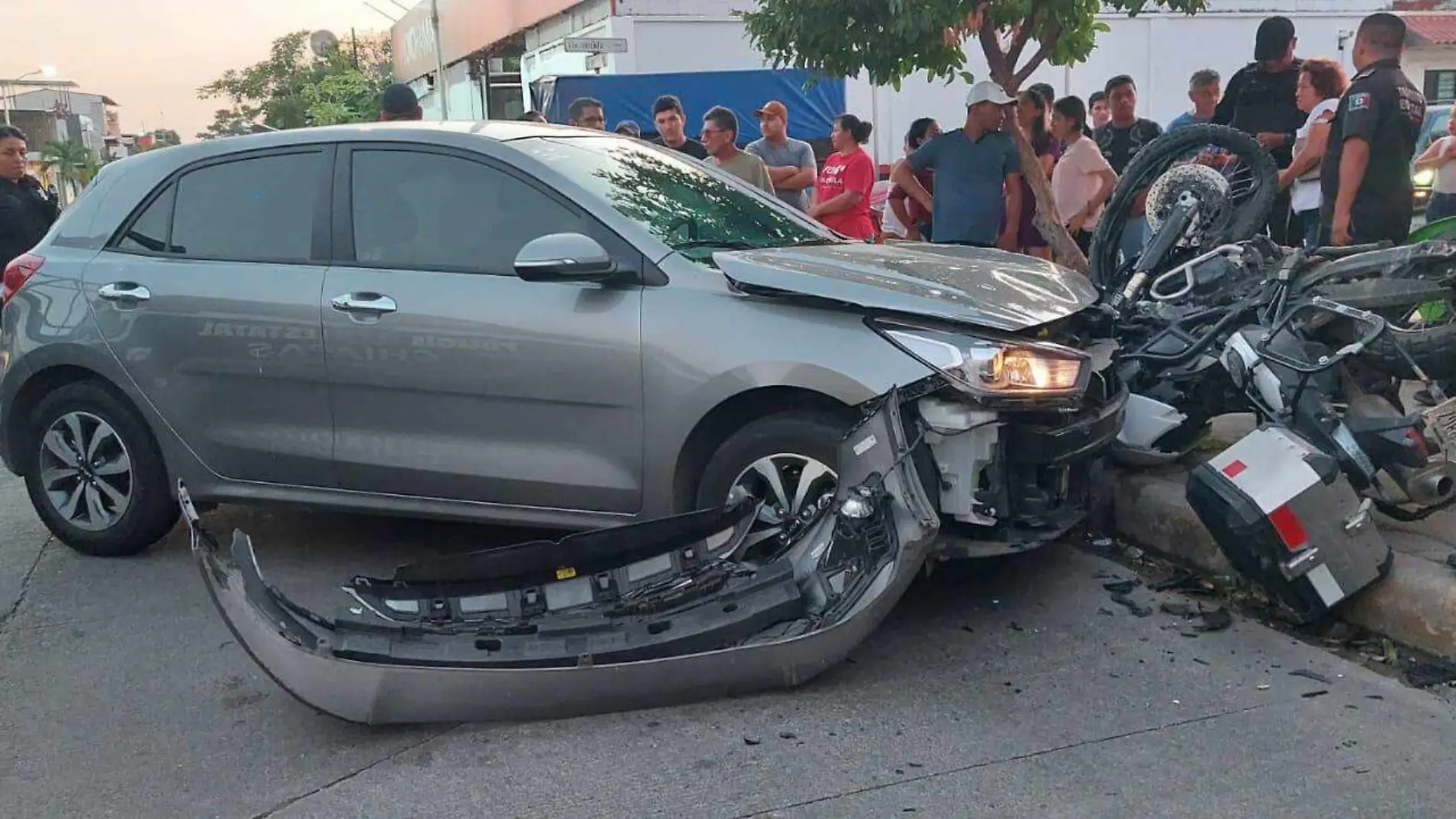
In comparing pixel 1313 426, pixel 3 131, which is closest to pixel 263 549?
pixel 1313 426

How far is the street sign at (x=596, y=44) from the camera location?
717 inches

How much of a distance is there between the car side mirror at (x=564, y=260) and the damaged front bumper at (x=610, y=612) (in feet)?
2.83

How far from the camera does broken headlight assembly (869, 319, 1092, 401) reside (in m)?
3.69

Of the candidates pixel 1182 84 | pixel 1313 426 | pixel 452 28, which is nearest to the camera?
pixel 1313 426

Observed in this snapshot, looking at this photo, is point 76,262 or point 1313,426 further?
point 76,262

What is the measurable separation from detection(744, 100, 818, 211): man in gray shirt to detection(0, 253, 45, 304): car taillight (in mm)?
4927

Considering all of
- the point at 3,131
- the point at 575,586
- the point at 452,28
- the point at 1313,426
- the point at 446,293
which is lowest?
the point at 575,586

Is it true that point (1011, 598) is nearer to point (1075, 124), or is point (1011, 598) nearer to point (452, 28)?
point (1075, 124)

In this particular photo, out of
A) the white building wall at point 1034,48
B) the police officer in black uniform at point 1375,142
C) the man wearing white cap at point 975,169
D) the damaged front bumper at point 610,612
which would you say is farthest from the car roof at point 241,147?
the white building wall at point 1034,48

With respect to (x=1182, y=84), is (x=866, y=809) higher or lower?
lower

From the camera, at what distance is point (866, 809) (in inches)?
118

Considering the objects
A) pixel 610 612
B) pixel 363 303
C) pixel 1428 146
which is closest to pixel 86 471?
pixel 363 303

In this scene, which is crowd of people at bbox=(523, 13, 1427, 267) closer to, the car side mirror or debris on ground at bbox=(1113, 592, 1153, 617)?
the car side mirror

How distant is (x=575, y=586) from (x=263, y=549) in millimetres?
2093
